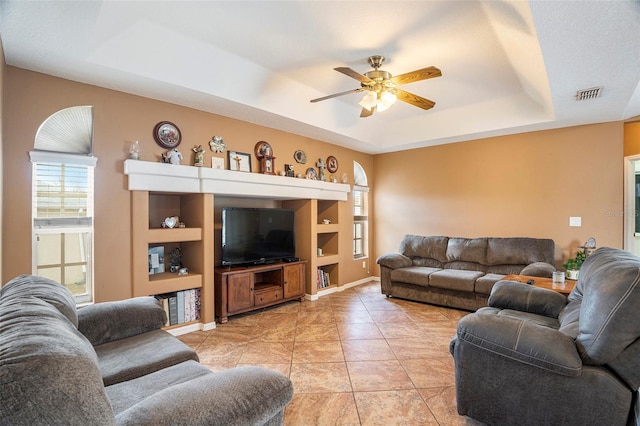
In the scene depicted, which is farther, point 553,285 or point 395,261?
point 395,261

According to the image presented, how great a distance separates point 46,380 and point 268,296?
12.3 feet

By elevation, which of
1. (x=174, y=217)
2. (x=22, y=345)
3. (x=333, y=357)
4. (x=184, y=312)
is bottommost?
(x=333, y=357)

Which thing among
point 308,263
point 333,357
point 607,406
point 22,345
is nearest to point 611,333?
point 607,406

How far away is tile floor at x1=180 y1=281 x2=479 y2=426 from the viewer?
7.20 ft

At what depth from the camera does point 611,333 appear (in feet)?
5.08

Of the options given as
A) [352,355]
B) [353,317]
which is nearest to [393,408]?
[352,355]

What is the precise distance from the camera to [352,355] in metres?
3.05

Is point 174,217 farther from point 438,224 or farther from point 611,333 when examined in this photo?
point 438,224

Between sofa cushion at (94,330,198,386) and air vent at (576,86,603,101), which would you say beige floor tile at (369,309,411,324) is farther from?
air vent at (576,86,603,101)

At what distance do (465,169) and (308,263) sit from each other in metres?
3.15

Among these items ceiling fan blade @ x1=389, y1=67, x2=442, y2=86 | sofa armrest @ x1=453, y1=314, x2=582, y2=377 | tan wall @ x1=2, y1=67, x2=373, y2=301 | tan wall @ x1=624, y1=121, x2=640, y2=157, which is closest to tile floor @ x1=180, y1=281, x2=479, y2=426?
sofa armrest @ x1=453, y1=314, x2=582, y2=377

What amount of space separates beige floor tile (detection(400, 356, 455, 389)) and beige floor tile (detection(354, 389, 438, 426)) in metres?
0.18

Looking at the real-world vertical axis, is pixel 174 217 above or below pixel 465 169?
below

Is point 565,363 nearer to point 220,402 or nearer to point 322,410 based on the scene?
point 322,410
